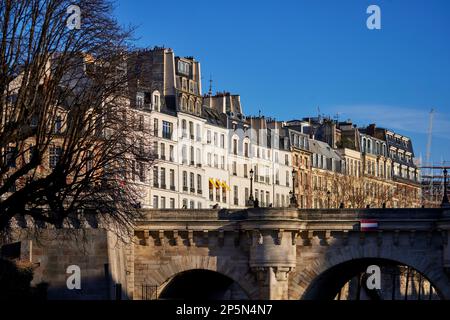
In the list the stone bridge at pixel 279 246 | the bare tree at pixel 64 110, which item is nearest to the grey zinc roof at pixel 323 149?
the stone bridge at pixel 279 246

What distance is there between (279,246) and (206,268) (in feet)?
16.0

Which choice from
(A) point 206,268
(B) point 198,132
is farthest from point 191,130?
(A) point 206,268

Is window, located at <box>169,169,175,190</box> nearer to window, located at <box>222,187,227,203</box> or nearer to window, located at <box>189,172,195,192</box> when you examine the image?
window, located at <box>189,172,195,192</box>

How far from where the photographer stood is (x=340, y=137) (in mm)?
185500

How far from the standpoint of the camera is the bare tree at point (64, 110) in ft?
202

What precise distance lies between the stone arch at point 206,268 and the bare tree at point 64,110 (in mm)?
18593

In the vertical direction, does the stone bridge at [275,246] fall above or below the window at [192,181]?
below

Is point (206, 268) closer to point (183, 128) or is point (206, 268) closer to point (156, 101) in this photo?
point (156, 101)

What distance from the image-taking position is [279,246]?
85812 millimetres

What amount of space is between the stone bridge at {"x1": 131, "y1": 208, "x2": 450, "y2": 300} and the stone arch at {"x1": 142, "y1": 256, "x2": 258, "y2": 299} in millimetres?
60

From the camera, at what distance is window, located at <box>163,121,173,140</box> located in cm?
13112

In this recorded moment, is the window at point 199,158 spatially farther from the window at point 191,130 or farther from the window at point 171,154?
the window at point 171,154

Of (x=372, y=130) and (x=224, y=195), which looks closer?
(x=224, y=195)
